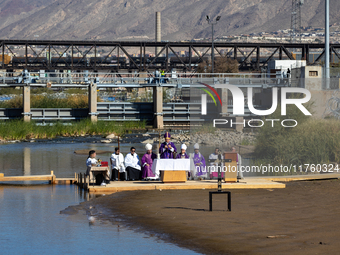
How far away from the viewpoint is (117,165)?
20.4 metres

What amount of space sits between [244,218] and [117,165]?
768 cm

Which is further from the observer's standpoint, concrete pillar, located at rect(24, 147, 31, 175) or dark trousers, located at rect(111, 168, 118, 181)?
concrete pillar, located at rect(24, 147, 31, 175)

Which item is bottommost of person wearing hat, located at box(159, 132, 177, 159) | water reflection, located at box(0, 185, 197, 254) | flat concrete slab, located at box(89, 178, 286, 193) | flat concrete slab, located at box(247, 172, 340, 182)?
water reflection, located at box(0, 185, 197, 254)

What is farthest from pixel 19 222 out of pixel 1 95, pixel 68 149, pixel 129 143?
pixel 1 95

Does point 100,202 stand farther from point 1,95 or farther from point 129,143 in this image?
point 1,95

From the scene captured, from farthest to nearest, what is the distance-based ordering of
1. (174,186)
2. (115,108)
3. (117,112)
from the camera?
1. (115,108)
2. (117,112)
3. (174,186)

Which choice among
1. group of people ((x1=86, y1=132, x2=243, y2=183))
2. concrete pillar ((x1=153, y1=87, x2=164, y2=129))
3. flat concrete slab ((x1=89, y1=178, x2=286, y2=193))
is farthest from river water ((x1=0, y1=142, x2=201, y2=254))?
concrete pillar ((x1=153, y1=87, x2=164, y2=129))

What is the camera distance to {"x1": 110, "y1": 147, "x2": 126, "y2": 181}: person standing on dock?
20.3 meters

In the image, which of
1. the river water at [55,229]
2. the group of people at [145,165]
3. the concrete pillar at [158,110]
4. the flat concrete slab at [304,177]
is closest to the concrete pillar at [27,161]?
the river water at [55,229]

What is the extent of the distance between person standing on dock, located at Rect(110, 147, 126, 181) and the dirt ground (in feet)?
8.35

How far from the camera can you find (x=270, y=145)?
24.1 metres

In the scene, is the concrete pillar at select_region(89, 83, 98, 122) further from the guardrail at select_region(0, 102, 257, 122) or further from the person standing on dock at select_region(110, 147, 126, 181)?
the person standing on dock at select_region(110, 147, 126, 181)

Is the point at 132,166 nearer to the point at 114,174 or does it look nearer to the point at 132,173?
the point at 132,173

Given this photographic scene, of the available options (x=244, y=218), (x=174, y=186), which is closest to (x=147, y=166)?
(x=174, y=186)
